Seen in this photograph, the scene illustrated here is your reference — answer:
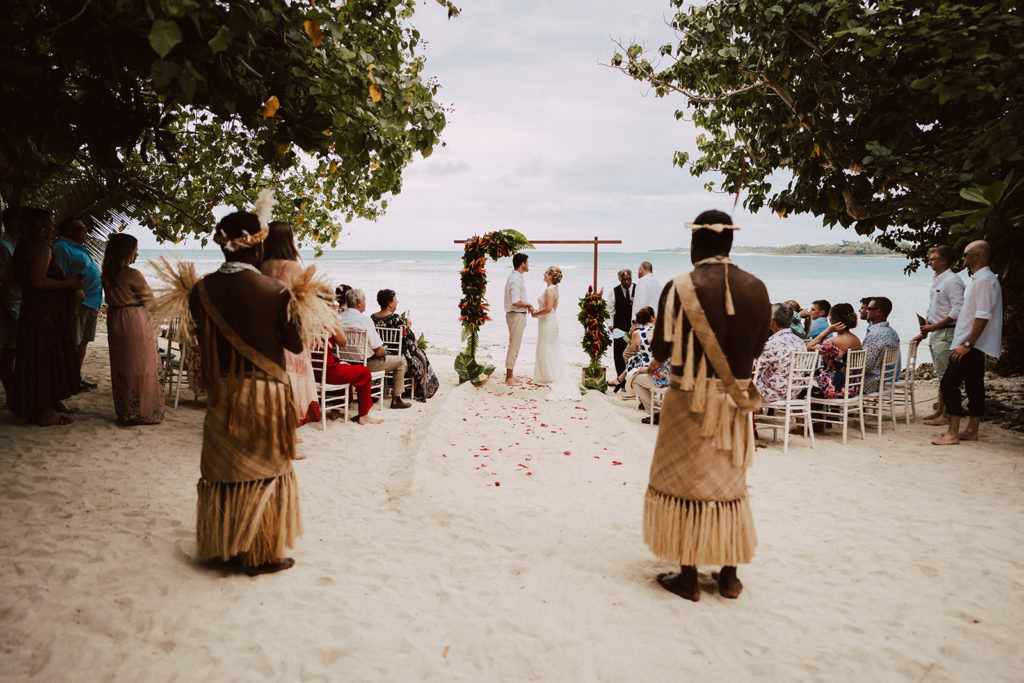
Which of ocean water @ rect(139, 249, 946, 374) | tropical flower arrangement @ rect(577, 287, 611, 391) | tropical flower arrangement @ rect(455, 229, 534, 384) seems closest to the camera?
tropical flower arrangement @ rect(455, 229, 534, 384)

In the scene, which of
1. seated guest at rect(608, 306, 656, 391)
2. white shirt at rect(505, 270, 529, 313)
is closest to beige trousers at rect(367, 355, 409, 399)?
white shirt at rect(505, 270, 529, 313)

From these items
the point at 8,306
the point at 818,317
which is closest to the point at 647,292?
the point at 818,317

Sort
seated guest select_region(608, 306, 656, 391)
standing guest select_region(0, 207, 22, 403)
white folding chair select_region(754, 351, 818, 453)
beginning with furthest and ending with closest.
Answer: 1. seated guest select_region(608, 306, 656, 391)
2. white folding chair select_region(754, 351, 818, 453)
3. standing guest select_region(0, 207, 22, 403)

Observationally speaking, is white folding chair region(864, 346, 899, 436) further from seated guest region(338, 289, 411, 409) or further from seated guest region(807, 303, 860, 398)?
seated guest region(338, 289, 411, 409)

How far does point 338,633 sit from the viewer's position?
9.95ft

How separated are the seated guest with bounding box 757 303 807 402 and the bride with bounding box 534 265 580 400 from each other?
3.50 meters

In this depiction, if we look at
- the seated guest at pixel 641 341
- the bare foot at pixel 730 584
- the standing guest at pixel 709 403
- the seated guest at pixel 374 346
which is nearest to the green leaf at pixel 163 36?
the standing guest at pixel 709 403

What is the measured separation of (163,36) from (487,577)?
3.09 m

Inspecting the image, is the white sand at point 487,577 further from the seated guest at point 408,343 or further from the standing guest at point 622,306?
the standing guest at point 622,306

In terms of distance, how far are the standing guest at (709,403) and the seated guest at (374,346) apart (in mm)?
4391

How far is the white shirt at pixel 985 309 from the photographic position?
20.7ft

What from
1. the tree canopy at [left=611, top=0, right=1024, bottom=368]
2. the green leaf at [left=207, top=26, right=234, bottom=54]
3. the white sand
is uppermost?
the tree canopy at [left=611, top=0, right=1024, bottom=368]

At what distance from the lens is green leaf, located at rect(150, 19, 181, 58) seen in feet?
7.12

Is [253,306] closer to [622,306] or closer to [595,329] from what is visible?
[595,329]
